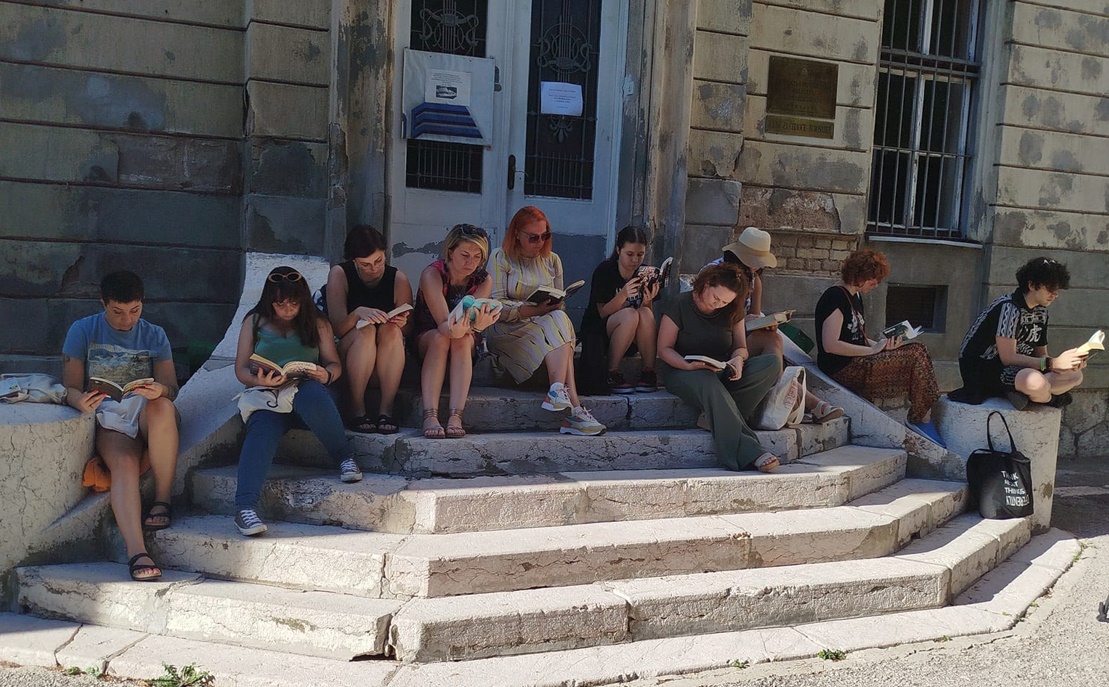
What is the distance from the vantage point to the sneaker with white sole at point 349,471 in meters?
4.26

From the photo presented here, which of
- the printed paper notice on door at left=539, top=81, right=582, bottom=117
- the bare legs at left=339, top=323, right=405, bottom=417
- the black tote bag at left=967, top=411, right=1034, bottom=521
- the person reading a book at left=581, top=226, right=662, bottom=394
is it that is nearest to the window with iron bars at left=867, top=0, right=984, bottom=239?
the printed paper notice on door at left=539, top=81, right=582, bottom=117

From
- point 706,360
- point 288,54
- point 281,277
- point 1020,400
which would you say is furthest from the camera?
point 288,54

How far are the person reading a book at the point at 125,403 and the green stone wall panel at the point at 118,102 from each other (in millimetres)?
2770

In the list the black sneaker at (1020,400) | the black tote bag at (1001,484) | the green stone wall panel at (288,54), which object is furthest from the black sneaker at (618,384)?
the green stone wall panel at (288,54)

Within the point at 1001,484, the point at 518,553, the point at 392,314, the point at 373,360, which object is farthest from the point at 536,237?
the point at 1001,484

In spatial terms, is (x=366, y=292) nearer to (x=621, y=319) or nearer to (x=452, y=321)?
(x=452, y=321)

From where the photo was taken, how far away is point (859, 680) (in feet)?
11.8

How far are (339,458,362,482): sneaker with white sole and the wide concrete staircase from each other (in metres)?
0.05

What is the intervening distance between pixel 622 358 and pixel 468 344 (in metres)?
1.42

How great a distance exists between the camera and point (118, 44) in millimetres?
6441

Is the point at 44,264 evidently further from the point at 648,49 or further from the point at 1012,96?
the point at 1012,96

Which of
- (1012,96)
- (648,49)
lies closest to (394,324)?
(648,49)

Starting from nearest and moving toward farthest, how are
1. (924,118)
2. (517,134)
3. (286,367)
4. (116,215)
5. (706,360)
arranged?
(286,367)
(706,360)
(116,215)
(517,134)
(924,118)

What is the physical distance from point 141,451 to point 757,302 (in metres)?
3.85
